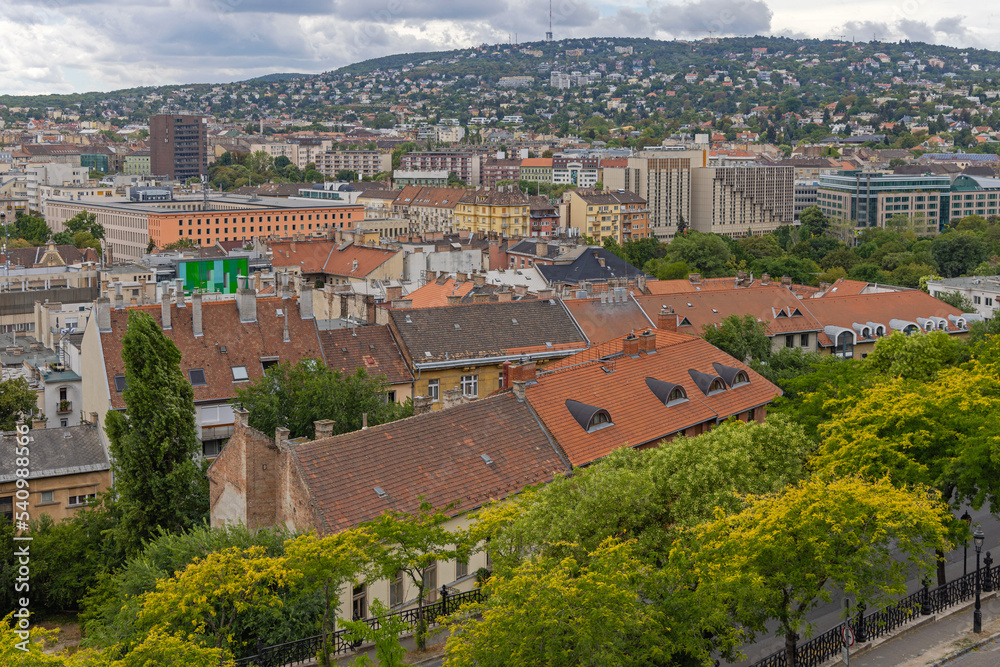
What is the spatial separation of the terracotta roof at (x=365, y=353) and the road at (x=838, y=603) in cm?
2495

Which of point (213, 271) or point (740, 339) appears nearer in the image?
point (740, 339)

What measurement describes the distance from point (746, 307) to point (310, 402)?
3620cm

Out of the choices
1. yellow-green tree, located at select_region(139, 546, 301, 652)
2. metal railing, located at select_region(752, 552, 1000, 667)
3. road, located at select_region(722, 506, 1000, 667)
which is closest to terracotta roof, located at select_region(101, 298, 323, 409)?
yellow-green tree, located at select_region(139, 546, 301, 652)

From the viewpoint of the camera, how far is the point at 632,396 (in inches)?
1716

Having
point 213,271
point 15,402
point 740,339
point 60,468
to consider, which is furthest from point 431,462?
point 213,271

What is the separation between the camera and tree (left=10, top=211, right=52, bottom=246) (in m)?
177

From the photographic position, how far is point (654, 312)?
66.2 meters

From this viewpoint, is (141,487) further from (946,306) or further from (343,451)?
(946,306)

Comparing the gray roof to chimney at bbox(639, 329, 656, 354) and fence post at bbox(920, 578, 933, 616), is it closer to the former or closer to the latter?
chimney at bbox(639, 329, 656, 354)

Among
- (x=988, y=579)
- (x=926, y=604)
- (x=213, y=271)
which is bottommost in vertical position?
(x=926, y=604)

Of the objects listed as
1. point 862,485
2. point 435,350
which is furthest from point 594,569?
point 435,350

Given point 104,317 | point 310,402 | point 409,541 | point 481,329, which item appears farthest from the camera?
point 481,329

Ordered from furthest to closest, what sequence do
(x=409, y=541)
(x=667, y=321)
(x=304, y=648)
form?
(x=667, y=321) < (x=304, y=648) < (x=409, y=541)

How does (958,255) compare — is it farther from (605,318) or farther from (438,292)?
(605,318)
